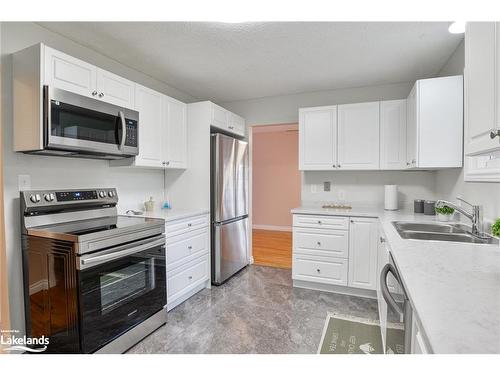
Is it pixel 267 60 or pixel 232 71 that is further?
pixel 232 71

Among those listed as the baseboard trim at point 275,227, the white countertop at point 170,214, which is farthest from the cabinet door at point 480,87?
the baseboard trim at point 275,227

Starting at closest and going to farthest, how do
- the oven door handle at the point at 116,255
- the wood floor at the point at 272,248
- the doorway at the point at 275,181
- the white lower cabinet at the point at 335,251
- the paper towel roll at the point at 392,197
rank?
the oven door handle at the point at 116,255 → the white lower cabinet at the point at 335,251 → the paper towel roll at the point at 392,197 → the wood floor at the point at 272,248 → the doorway at the point at 275,181

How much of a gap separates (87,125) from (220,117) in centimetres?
159

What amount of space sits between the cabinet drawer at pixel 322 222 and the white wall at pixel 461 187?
983 mm

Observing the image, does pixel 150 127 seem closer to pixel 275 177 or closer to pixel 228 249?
pixel 228 249

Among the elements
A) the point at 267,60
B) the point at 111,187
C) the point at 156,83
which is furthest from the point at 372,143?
the point at 111,187

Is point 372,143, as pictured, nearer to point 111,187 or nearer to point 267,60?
point 267,60

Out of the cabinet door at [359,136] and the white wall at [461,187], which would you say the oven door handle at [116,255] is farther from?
the white wall at [461,187]

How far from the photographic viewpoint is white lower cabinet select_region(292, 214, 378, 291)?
277 cm

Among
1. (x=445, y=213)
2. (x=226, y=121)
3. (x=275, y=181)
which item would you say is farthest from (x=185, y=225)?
(x=275, y=181)

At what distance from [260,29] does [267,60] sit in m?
0.56

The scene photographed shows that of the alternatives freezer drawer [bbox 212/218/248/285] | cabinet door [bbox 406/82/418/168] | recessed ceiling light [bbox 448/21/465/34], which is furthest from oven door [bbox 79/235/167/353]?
recessed ceiling light [bbox 448/21/465/34]

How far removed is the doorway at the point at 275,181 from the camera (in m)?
6.19
